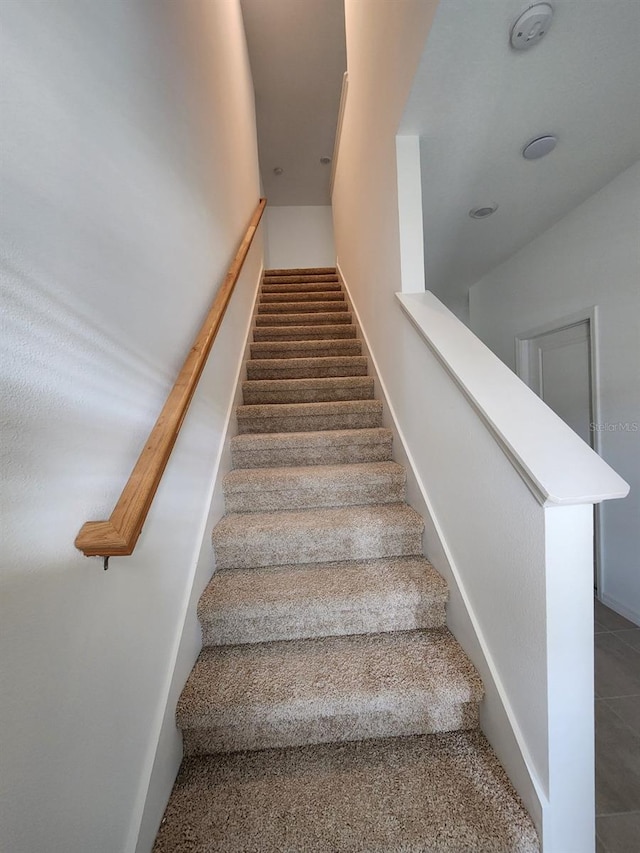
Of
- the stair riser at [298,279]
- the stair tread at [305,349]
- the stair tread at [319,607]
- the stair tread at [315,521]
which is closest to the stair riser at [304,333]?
the stair tread at [305,349]

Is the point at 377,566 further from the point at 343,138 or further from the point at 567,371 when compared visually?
the point at 343,138

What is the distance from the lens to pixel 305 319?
3.23m

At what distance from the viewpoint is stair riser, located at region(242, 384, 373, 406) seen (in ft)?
7.75

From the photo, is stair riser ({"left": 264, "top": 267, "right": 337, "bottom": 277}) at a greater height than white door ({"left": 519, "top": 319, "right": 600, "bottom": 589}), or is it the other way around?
stair riser ({"left": 264, "top": 267, "right": 337, "bottom": 277})

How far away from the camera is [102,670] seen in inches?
28.1

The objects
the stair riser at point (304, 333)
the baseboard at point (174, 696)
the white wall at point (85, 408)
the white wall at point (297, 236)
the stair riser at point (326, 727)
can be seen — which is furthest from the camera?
the white wall at point (297, 236)

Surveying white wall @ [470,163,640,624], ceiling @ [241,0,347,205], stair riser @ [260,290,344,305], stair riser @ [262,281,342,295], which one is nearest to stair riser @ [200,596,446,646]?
white wall @ [470,163,640,624]

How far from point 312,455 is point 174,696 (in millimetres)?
1158

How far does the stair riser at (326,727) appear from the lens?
0.98 meters

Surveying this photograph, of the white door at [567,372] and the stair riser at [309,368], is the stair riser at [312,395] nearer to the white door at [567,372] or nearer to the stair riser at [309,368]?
the stair riser at [309,368]

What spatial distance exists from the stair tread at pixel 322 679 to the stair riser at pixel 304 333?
2.30 metres

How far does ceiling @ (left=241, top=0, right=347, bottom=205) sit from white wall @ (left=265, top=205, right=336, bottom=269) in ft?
1.16

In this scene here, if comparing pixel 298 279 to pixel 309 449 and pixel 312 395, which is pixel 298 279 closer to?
pixel 312 395

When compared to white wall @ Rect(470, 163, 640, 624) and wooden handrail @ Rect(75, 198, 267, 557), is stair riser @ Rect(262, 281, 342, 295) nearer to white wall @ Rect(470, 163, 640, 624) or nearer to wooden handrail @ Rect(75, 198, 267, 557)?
white wall @ Rect(470, 163, 640, 624)
